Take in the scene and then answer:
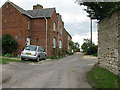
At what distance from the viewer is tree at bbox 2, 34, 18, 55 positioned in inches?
659

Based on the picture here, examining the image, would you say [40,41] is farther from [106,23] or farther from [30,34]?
[106,23]

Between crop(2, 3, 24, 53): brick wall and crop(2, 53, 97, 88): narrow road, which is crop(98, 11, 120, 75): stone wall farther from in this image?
crop(2, 3, 24, 53): brick wall

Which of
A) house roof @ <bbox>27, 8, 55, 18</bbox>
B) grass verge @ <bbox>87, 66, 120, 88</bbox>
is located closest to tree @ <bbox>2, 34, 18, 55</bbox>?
house roof @ <bbox>27, 8, 55, 18</bbox>

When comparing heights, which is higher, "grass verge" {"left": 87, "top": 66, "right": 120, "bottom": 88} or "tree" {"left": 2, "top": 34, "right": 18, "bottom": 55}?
"tree" {"left": 2, "top": 34, "right": 18, "bottom": 55}

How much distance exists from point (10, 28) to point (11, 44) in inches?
119

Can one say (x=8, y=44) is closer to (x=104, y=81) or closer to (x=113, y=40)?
(x=113, y=40)

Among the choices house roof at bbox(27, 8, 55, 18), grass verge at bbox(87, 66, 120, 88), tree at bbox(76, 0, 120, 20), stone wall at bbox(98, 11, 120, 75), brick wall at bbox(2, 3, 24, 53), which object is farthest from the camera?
house roof at bbox(27, 8, 55, 18)

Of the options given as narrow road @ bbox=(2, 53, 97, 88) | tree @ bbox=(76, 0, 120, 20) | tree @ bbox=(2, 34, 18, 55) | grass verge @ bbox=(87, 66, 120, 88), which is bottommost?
narrow road @ bbox=(2, 53, 97, 88)

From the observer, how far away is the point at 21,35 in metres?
17.6

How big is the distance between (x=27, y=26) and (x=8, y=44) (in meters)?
4.28

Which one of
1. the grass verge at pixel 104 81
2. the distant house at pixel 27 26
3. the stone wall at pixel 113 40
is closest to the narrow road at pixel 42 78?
the grass verge at pixel 104 81

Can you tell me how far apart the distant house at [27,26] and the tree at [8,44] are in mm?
734

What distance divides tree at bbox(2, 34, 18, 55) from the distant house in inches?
28.9

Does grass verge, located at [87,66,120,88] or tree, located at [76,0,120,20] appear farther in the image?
tree, located at [76,0,120,20]
